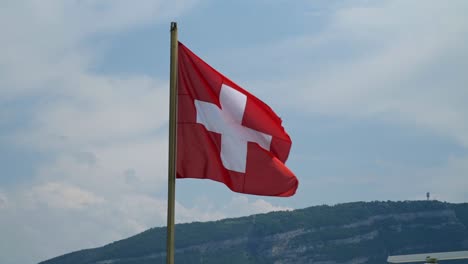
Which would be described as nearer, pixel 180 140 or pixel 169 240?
pixel 169 240

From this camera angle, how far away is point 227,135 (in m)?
17.8

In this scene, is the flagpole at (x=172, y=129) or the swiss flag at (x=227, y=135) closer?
the flagpole at (x=172, y=129)

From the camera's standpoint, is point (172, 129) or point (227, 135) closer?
point (172, 129)

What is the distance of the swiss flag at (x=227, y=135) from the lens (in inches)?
679

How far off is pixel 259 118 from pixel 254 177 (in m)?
1.10

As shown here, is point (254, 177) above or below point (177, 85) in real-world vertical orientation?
below

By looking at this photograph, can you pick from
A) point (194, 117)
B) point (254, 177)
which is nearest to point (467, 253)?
point (254, 177)

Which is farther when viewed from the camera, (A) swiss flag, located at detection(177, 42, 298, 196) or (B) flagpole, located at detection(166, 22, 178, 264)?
(A) swiss flag, located at detection(177, 42, 298, 196)

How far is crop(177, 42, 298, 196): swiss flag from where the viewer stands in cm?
1725

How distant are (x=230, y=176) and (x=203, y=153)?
0.72 meters

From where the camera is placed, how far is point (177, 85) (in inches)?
680

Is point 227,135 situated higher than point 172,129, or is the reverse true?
point 227,135

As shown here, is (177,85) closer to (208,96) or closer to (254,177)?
(208,96)

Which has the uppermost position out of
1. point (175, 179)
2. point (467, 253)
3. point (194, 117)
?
point (194, 117)
